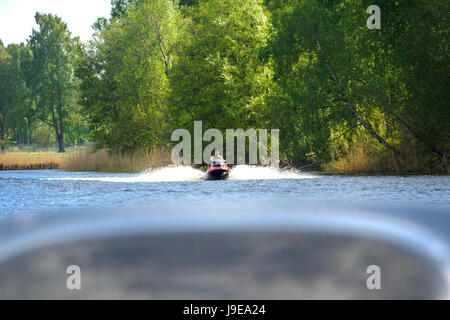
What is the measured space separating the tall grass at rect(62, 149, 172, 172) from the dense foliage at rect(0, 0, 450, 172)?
236cm

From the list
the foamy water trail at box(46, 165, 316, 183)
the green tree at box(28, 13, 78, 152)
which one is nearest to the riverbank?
the foamy water trail at box(46, 165, 316, 183)

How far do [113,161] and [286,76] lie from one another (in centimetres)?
1489

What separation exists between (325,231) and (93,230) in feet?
14.0

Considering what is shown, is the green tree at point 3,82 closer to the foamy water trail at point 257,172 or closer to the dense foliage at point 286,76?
the dense foliage at point 286,76

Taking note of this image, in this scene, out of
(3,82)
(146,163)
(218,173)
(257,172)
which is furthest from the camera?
(3,82)

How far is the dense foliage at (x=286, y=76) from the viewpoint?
22.6 metres

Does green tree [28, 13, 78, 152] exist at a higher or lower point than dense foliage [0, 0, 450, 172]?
higher

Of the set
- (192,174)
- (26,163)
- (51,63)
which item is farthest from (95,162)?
(51,63)

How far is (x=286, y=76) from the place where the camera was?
86.9ft

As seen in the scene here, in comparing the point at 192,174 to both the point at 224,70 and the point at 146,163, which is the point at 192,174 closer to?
the point at 146,163

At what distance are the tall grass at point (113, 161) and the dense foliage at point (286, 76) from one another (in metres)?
2.36

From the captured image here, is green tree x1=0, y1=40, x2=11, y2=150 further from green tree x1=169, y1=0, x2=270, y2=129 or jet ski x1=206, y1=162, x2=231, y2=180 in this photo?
jet ski x1=206, y1=162, x2=231, y2=180

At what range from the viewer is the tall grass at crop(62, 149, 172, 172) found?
34188 millimetres

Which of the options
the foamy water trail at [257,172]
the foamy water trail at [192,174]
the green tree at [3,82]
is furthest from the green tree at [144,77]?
the green tree at [3,82]
